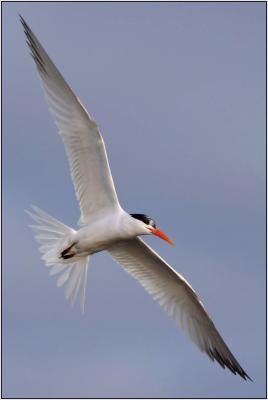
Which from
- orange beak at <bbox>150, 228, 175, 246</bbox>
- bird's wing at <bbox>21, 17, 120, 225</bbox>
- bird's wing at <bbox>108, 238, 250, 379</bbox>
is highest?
bird's wing at <bbox>21, 17, 120, 225</bbox>

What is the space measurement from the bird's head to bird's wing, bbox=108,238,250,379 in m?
0.79

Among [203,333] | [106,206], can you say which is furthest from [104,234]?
[203,333]

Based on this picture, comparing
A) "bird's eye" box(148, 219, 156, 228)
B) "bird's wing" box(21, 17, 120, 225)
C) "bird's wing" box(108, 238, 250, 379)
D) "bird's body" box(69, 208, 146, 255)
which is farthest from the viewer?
"bird's wing" box(108, 238, 250, 379)

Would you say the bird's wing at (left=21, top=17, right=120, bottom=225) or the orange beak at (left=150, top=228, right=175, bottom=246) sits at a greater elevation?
the bird's wing at (left=21, top=17, right=120, bottom=225)

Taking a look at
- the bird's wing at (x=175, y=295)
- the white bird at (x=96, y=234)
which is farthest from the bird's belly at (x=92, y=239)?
the bird's wing at (x=175, y=295)

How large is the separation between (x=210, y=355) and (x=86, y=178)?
3818 millimetres

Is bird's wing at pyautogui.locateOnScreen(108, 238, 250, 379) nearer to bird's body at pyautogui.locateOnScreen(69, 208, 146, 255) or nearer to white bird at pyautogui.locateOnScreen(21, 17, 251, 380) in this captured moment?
white bird at pyautogui.locateOnScreen(21, 17, 251, 380)

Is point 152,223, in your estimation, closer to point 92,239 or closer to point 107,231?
point 107,231

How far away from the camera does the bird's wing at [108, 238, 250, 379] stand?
1773 centimetres

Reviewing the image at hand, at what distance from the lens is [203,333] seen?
18.1 meters

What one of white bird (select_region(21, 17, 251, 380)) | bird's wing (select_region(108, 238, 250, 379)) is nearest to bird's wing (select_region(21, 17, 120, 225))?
white bird (select_region(21, 17, 251, 380))

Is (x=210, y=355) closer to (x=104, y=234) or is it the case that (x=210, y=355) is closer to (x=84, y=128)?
(x=104, y=234)

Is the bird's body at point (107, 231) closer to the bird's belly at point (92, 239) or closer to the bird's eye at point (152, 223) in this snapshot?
the bird's belly at point (92, 239)

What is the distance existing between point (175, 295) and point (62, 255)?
235cm
